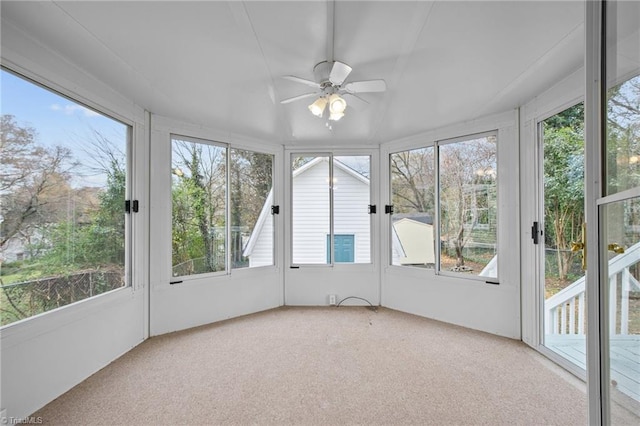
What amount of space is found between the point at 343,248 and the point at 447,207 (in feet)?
4.75

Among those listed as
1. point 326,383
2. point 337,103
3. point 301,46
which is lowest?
point 326,383

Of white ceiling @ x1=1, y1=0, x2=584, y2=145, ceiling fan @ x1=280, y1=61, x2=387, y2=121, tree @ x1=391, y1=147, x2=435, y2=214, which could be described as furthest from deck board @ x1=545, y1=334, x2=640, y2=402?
tree @ x1=391, y1=147, x2=435, y2=214

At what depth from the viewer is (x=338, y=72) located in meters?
1.65

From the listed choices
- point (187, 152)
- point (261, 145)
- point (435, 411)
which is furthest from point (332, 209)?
point (435, 411)

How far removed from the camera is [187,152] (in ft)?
9.84

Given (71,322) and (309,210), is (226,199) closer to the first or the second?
(309,210)

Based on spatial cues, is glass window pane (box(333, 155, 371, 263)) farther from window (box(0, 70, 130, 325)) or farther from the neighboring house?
window (box(0, 70, 130, 325))

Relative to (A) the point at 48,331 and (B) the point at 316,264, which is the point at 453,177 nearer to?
(B) the point at 316,264

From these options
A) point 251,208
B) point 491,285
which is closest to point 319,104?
point 251,208

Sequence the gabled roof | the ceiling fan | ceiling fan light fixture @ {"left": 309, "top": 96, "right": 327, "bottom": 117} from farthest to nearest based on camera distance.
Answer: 1. the gabled roof
2. ceiling fan light fixture @ {"left": 309, "top": 96, "right": 327, "bottom": 117}
3. the ceiling fan

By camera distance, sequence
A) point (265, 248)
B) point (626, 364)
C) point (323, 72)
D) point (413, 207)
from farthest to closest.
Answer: point (265, 248) → point (413, 207) → point (323, 72) → point (626, 364)

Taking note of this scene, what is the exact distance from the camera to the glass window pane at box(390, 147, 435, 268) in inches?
131

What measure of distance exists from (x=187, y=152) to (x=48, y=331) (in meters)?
1.95

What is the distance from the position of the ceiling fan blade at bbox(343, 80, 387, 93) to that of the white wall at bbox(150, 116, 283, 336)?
6.36 ft
